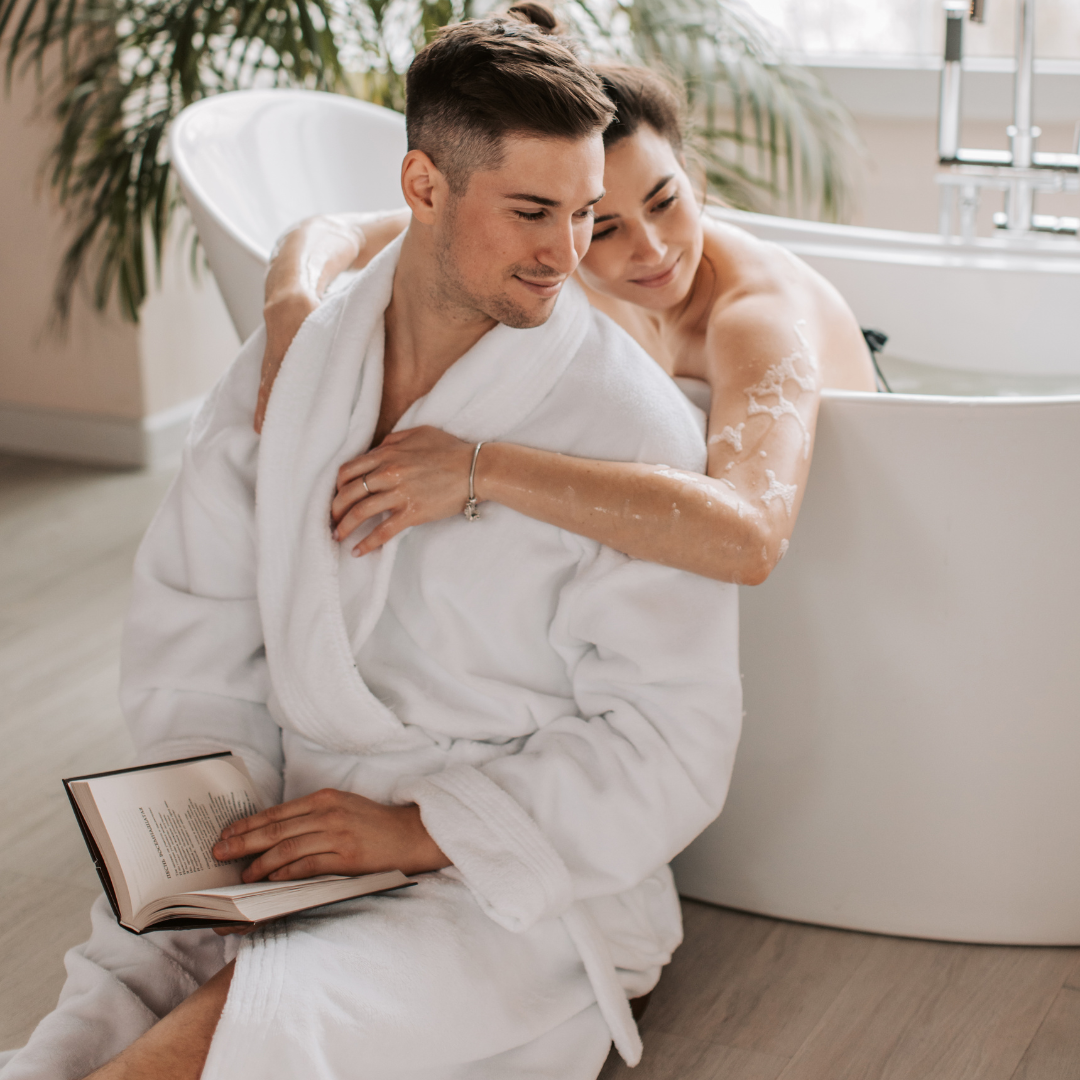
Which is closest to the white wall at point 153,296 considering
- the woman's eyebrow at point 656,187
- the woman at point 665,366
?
the woman at point 665,366

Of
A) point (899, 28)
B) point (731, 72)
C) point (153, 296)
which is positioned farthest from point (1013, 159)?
point (153, 296)

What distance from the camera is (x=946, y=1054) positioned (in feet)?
4.37

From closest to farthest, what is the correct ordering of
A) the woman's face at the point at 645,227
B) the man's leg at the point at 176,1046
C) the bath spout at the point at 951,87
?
the man's leg at the point at 176,1046 < the woman's face at the point at 645,227 < the bath spout at the point at 951,87

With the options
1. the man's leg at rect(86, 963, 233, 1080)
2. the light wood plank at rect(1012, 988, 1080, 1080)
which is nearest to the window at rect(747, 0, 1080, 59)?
the light wood plank at rect(1012, 988, 1080, 1080)

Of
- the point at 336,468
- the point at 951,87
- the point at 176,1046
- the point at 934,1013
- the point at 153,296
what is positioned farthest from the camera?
the point at 153,296

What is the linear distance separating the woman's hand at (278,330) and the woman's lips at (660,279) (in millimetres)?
406

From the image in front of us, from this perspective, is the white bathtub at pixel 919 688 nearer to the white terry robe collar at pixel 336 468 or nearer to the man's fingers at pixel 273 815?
the white terry robe collar at pixel 336 468

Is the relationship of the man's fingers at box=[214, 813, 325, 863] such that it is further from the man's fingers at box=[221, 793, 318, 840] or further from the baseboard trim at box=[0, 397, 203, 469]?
the baseboard trim at box=[0, 397, 203, 469]

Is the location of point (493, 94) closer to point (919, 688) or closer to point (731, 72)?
point (919, 688)

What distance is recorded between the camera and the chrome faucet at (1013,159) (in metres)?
2.17

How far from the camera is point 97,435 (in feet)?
10.4

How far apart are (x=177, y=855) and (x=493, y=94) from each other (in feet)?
2.48

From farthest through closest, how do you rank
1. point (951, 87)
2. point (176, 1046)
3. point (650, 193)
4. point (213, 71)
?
point (213, 71)
point (951, 87)
point (650, 193)
point (176, 1046)

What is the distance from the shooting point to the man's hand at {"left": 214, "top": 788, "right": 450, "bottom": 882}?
1.16 m
